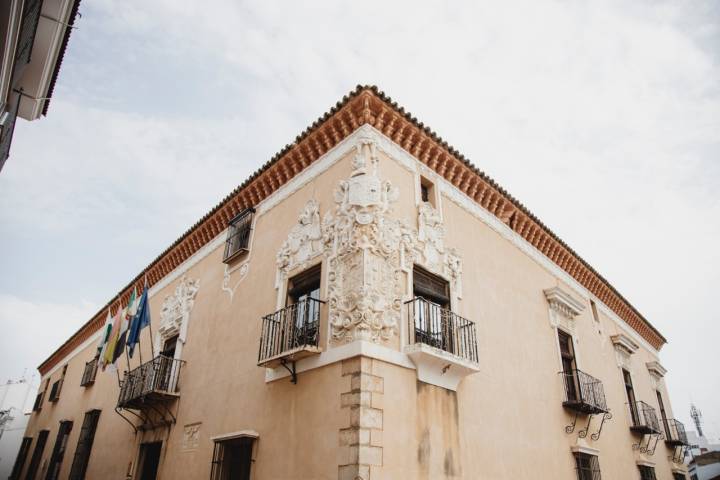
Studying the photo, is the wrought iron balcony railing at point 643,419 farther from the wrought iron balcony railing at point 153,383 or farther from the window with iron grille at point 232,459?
the wrought iron balcony railing at point 153,383

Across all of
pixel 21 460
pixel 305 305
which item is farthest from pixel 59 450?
pixel 305 305

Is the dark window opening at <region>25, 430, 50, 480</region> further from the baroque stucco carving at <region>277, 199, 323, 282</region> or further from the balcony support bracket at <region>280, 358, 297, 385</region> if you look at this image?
the balcony support bracket at <region>280, 358, 297, 385</region>

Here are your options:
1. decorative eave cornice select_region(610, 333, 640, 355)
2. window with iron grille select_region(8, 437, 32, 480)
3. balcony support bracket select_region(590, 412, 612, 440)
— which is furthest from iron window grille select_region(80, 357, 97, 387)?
decorative eave cornice select_region(610, 333, 640, 355)

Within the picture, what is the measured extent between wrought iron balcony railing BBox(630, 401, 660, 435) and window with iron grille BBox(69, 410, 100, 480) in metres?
16.2

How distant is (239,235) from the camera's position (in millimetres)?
11477

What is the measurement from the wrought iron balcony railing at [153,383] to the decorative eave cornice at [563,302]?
927 cm

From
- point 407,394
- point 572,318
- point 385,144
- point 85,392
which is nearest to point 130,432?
point 85,392

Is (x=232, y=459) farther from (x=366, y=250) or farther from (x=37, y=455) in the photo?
(x=37, y=455)

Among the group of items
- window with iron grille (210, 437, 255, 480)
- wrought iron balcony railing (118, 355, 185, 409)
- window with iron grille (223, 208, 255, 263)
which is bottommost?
window with iron grille (210, 437, 255, 480)

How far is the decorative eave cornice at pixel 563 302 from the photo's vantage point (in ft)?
40.2

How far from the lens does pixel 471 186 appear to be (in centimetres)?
1084

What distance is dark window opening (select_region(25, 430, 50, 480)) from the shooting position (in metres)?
18.9

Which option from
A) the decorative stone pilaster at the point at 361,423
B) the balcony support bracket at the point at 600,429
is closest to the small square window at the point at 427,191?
the decorative stone pilaster at the point at 361,423

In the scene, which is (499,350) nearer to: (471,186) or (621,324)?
(471,186)
